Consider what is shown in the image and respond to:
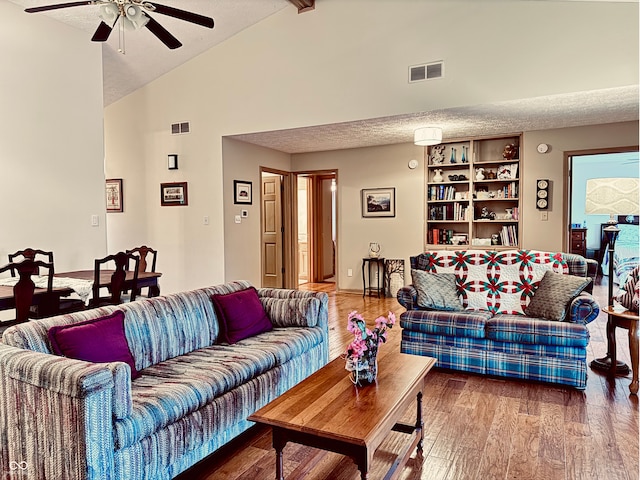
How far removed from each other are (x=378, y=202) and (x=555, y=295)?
3.89 meters

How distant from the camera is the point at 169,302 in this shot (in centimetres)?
283

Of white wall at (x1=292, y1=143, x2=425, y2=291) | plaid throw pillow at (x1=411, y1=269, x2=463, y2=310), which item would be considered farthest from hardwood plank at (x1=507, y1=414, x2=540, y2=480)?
white wall at (x1=292, y1=143, x2=425, y2=291)

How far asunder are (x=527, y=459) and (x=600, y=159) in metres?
9.54

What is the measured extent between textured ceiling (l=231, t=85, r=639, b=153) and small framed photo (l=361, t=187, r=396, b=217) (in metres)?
0.73

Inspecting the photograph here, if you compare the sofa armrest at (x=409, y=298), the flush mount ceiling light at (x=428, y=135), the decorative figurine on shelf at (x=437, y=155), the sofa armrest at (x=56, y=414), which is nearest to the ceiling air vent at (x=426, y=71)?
the flush mount ceiling light at (x=428, y=135)

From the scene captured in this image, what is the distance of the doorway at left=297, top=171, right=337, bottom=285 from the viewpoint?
874cm

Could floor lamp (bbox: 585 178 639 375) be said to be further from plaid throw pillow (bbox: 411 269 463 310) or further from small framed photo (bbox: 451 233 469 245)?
small framed photo (bbox: 451 233 469 245)

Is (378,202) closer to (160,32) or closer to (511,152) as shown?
(511,152)

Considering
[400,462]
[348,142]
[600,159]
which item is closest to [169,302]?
[400,462]

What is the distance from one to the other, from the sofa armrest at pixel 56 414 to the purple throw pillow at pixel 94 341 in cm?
15

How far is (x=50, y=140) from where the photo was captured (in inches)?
190

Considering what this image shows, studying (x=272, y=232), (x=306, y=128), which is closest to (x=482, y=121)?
(x=306, y=128)

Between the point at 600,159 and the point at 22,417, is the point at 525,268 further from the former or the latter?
the point at 600,159

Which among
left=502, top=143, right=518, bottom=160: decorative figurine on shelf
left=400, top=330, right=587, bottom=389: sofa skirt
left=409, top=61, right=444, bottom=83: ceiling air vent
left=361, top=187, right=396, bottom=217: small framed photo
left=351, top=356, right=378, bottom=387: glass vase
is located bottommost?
left=400, top=330, right=587, bottom=389: sofa skirt
